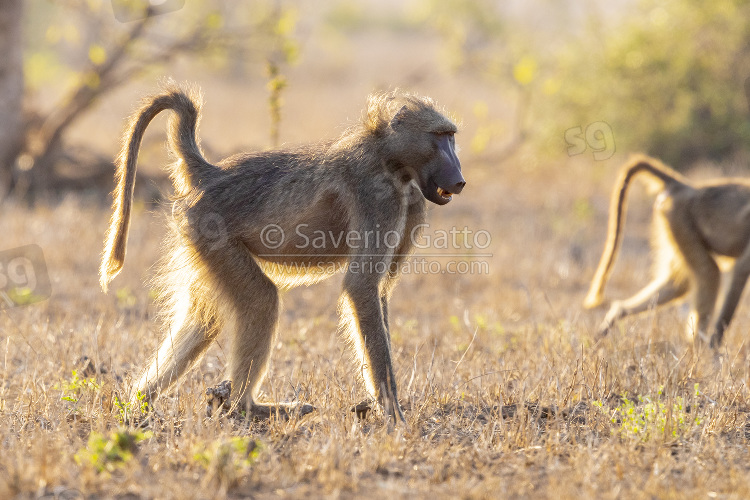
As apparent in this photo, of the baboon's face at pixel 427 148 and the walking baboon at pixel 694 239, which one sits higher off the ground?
the baboon's face at pixel 427 148

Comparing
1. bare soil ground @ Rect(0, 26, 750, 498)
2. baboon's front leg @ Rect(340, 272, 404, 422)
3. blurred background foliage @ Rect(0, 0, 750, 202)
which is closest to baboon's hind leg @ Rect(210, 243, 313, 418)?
bare soil ground @ Rect(0, 26, 750, 498)

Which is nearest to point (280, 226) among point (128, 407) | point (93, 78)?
point (128, 407)

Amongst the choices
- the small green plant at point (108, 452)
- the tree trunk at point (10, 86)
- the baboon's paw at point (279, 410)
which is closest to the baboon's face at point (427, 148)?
the baboon's paw at point (279, 410)

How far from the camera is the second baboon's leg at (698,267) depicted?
5.81m

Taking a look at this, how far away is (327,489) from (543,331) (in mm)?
2757

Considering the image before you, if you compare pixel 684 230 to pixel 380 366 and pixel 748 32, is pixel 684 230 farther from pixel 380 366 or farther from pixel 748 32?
pixel 748 32

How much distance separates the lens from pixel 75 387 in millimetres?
3641

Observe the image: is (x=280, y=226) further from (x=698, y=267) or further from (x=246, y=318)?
(x=698, y=267)

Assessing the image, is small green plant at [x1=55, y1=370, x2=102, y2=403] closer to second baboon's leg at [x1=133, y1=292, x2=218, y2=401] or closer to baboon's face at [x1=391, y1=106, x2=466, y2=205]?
second baboon's leg at [x1=133, y1=292, x2=218, y2=401]

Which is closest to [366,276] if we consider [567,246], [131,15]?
[567,246]

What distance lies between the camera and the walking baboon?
18.7 feet

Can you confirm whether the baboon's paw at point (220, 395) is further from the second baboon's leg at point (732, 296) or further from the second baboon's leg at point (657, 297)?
the second baboon's leg at point (732, 296)

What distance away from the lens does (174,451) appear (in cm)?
305

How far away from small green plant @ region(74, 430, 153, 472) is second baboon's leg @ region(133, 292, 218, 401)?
0.86 m
